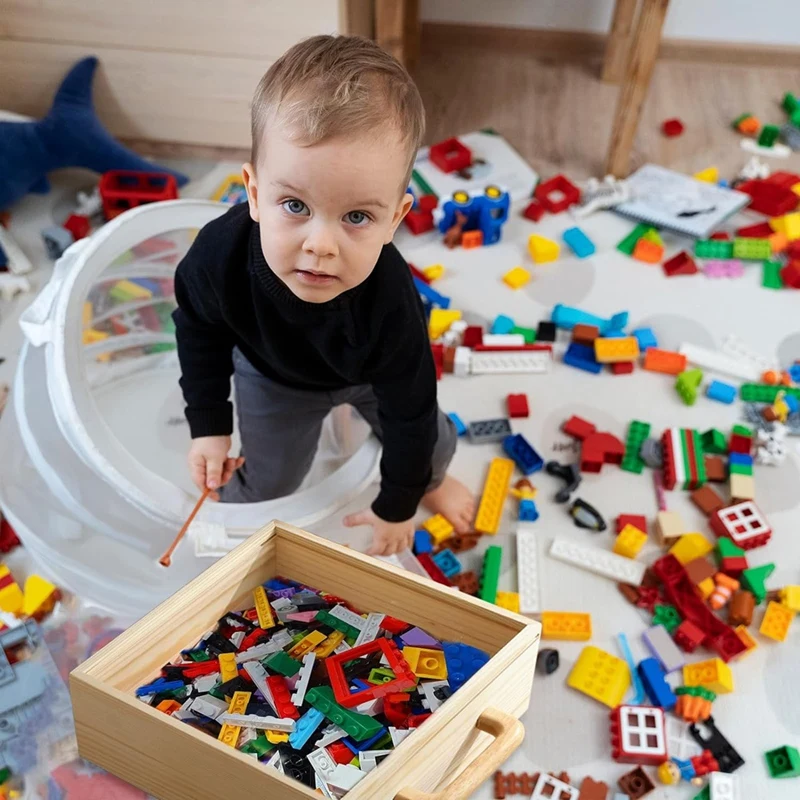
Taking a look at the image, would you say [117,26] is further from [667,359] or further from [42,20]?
[667,359]

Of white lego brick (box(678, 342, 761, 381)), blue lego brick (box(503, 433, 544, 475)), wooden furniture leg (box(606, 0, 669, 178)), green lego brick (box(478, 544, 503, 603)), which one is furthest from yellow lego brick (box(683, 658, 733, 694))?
wooden furniture leg (box(606, 0, 669, 178))

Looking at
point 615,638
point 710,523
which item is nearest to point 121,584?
point 615,638

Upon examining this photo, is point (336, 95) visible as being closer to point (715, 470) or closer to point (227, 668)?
point (227, 668)

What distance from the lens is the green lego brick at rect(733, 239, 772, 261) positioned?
1.68m

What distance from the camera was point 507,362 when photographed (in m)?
1.47

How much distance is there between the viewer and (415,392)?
3.15 feet

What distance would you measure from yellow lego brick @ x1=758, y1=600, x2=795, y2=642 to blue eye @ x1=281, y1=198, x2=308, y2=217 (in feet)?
2.49

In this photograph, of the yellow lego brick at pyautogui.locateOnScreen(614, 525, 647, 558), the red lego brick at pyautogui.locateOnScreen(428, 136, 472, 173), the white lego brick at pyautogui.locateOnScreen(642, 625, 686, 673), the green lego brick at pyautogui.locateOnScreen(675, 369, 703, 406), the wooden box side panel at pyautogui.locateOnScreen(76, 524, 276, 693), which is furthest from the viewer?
the red lego brick at pyautogui.locateOnScreen(428, 136, 472, 173)

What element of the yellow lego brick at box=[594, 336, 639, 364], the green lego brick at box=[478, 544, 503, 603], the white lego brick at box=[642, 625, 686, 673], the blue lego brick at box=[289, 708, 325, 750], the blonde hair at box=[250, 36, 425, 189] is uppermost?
the blonde hair at box=[250, 36, 425, 189]

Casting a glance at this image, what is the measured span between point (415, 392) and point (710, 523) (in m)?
0.53

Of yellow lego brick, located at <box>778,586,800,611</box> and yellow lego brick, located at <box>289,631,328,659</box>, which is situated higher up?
yellow lego brick, located at <box>289,631,328,659</box>

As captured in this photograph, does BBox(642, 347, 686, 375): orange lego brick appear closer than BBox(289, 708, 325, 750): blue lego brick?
No

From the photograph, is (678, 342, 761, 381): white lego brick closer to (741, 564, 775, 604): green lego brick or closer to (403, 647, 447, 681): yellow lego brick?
(741, 564, 775, 604): green lego brick

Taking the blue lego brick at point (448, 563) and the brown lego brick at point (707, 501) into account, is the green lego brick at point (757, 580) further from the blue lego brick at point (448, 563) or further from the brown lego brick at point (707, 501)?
the blue lego brick at point (448, 563)
